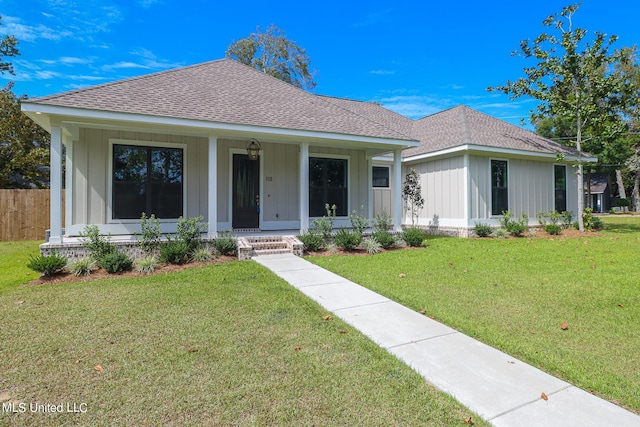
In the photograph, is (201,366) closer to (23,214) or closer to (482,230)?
(482,230)

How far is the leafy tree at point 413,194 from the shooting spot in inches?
517

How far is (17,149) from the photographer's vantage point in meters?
14.9

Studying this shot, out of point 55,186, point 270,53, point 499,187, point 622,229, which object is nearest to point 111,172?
point 55,186

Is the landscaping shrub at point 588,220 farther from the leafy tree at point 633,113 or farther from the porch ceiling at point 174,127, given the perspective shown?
the leafy tree at point 633,113

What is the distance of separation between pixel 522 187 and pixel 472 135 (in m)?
3.05

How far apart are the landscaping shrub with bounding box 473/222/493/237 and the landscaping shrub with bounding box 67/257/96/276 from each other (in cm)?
1097

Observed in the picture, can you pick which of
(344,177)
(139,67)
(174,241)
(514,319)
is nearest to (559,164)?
(344,177)

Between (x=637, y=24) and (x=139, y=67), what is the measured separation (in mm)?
31379

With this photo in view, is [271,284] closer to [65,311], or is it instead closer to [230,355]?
[230,355]

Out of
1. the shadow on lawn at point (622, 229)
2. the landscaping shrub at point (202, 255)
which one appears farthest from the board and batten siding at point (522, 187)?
the landscaping shrub at point (202, 255)

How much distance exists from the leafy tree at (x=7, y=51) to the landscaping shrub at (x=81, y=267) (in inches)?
773

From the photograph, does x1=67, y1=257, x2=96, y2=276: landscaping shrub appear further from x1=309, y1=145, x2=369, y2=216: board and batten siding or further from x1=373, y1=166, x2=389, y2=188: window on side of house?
x1=373, y1=166, x2=389, y2=188: window on side of house

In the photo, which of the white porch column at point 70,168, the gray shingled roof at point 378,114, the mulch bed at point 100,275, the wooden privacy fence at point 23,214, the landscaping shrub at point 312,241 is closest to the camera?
the mulch bed at point 100,275

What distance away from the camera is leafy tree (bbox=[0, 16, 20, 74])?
17797 mm
